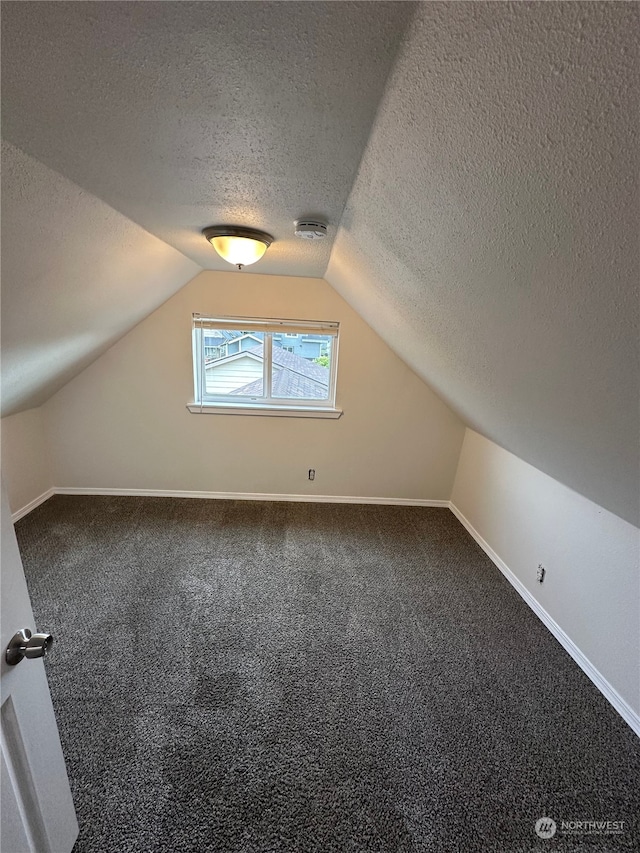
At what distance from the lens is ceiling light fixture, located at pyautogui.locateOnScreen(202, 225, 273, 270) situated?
1462mm

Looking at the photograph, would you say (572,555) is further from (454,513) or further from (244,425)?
(244,425)

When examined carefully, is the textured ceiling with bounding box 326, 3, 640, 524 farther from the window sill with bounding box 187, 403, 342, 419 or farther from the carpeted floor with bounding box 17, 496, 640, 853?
the window sill with bounding box 187, 403, 342, 419

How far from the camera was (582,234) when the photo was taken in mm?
584

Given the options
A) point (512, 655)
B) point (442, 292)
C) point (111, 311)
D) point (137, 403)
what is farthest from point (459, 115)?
point (137, 403)

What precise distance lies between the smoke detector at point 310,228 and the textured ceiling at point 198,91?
8.3 inches

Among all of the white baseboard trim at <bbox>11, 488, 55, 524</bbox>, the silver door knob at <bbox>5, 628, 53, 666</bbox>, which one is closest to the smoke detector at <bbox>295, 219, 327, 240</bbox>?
the silver door knob at <bbox>5, 628, 53, 666</bbox>

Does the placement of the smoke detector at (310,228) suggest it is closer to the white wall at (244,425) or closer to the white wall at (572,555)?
the white wall at (244,425)

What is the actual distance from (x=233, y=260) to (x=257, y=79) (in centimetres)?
102

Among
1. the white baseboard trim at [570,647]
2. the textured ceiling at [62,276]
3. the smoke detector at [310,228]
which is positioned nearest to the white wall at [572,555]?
the white baseboard trim at [570,647]

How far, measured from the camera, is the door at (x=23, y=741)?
76 centimetres

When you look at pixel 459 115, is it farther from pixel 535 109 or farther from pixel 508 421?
pixel 508 421

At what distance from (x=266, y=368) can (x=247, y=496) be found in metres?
1.13

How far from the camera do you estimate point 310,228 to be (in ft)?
4.38

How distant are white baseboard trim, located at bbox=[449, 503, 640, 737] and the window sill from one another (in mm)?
1553
